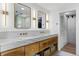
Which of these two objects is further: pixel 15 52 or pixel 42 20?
pixel 42 20

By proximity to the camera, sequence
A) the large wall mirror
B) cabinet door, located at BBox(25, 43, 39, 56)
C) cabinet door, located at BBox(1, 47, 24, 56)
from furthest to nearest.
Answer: the large wall mirror
cabinet door, located at BBox(25, 43, 39, 56)
cabinet door, located at BBox(1, 47, 24, 56)

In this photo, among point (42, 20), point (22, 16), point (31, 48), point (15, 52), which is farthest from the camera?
point (42, 20)

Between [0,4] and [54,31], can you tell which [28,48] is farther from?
[54,31]

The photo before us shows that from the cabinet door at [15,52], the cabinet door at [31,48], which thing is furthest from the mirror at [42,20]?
the cabinet door at [15,52]

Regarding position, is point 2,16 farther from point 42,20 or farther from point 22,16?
point 42,20

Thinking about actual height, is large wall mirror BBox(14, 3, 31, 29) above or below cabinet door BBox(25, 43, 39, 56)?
above

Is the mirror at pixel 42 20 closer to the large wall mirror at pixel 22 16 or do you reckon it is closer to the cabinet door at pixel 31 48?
the large wall mirror at pixel 22 16

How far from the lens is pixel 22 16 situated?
5.38 feet

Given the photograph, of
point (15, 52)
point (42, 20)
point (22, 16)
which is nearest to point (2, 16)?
point (22, 16)

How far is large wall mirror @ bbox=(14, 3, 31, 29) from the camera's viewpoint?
1.54 meters

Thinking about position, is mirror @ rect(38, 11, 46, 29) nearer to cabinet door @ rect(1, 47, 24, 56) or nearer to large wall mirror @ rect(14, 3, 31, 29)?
large wall mirror @ rect(14, 3, 31, 29)

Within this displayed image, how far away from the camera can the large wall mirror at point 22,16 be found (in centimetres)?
154

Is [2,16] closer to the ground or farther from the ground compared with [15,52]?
farther from the ground

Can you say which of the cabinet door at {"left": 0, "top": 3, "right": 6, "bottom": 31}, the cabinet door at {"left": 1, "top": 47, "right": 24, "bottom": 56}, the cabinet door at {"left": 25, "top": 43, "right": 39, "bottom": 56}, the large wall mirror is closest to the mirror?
the large wall mirror
